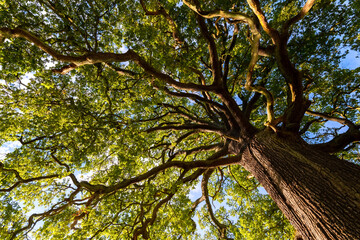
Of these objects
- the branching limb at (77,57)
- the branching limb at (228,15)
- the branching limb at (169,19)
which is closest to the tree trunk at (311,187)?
the branching limb at (77,57)

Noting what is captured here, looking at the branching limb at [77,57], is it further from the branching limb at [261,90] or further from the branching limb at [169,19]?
the branching limb at [169,19]

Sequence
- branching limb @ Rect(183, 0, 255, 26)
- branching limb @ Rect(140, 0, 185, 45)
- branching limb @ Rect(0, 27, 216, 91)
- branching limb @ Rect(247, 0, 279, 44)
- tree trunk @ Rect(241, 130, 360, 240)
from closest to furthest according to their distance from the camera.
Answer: tree trunk @ Rect(241, 130, 360, 240), branching limb @ Rect(247, 0, 279, 44), branching limb @ Rect(0, 27, 216, 91), branching limb @ Rect(183, 0, 255, 26), branching limb @ Rect(140, 0, 185, 45)

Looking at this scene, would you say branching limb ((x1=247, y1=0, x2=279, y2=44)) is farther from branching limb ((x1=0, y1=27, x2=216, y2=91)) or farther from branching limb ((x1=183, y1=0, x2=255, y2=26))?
branching limb ((x1=0, y1=27, x2=216, y2=91))

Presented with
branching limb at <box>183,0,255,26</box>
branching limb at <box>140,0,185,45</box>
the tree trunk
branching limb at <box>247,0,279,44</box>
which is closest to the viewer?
the tree trunk

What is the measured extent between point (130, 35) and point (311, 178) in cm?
640

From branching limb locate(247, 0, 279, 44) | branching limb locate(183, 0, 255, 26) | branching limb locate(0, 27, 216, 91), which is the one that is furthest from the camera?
branching limb locate(183, 0, 255, 26)

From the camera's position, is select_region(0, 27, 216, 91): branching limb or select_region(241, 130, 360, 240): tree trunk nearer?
select_region(241, 130, 360, 240): tree trunk

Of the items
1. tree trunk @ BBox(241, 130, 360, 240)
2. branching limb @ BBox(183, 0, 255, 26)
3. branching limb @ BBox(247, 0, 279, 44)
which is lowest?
tree trunk @ BBox(241, 130, 360, 240)

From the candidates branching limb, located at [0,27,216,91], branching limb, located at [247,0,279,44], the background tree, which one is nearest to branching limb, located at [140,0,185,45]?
the background tree

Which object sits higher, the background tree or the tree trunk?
the background tree

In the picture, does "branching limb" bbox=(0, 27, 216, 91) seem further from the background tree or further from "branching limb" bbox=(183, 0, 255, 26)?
"branching limb" bbox=(183, 0, 255, 26)

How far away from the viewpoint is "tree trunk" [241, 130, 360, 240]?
224 cm

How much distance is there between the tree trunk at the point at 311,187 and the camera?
2.24 meters

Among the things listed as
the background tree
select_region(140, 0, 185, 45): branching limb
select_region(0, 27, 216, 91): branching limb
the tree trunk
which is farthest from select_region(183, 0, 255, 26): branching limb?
the tree trunk
